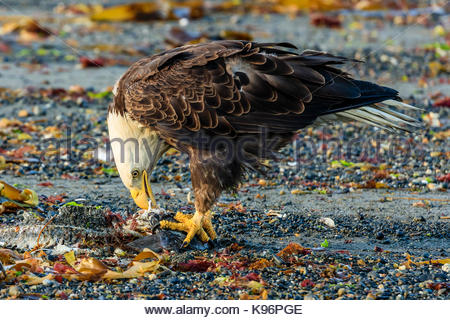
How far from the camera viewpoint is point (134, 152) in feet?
20.3

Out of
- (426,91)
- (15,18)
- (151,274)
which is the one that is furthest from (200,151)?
(15,18)

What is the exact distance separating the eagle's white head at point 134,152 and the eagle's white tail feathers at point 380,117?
5.02 ft

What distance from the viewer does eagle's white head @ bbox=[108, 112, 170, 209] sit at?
616 cm

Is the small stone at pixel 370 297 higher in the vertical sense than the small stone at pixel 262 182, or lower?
lower

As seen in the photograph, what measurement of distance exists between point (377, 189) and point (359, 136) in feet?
6.03

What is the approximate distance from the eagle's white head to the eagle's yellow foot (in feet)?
0.88

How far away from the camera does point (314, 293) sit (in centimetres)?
491

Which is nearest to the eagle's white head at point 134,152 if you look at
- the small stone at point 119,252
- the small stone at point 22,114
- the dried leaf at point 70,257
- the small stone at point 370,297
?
the small stone at point 119,252

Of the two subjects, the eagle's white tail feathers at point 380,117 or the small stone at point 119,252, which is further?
the eagle's white tail feathers at point 380,117

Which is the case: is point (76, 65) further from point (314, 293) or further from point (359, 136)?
point (314, 293)

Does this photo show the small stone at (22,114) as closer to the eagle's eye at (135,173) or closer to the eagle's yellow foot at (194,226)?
the eagle's eye at (135,173)

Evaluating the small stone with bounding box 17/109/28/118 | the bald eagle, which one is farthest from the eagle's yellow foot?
the small stone with bounding box 17/109/28/118

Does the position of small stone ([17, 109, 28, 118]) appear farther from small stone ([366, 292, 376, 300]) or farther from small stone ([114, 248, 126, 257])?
small stone ([366, 292, 376, 300])

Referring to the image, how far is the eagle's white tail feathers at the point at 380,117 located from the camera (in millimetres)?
5934
